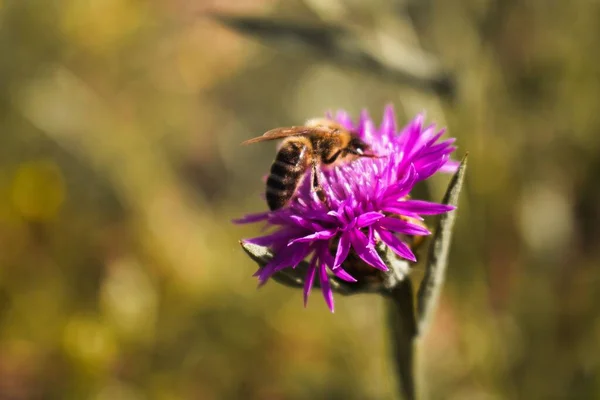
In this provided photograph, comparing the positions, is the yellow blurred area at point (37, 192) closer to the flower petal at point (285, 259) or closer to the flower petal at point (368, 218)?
the flower petal at point (285, 259)

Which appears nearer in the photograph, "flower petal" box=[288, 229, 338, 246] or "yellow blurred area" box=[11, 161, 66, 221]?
"flower petal" box=[288, 229, 338, 246]

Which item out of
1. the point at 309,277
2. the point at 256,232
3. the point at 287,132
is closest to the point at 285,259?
the point at 309,277

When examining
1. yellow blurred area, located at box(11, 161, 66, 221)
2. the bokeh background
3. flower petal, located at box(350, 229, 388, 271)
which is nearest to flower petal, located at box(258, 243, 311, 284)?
flower petal, located at box(350, 229, 388, 271)

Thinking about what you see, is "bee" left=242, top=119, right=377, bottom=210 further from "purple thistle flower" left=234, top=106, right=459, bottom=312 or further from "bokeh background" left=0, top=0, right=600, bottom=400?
"bokeh background" left=0, top=0, right=600, bottom=400

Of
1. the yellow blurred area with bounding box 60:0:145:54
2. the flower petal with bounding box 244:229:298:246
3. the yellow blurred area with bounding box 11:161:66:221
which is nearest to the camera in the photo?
the flower petal with bounding box 244:229:298:246

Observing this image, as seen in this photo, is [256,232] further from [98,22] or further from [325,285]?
[325,285]

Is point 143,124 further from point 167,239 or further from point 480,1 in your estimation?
point 480,1

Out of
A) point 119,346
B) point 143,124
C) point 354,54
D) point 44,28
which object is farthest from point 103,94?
point 354,54
